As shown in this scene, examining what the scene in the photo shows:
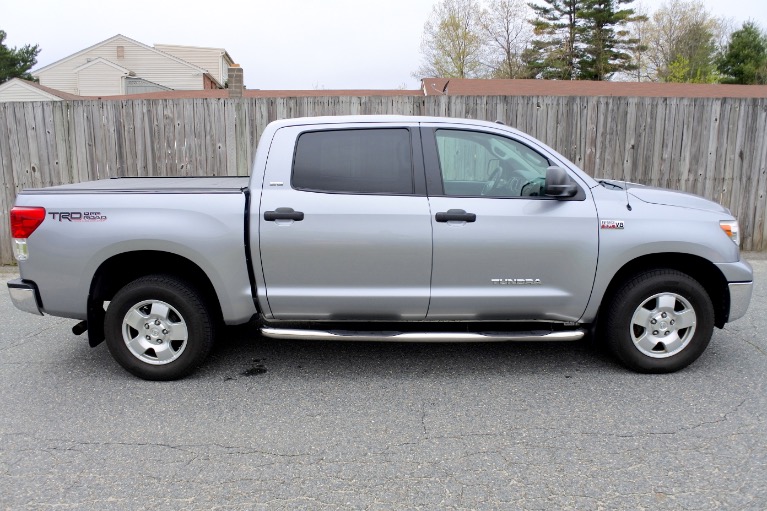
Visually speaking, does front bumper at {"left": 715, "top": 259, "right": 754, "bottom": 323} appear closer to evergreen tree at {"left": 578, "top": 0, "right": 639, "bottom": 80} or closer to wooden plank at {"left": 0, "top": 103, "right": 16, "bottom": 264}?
wooden plank at {"left": 0, "top": 103, "right": 16, "bottom": 264}

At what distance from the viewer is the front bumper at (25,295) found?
4367 millimetres

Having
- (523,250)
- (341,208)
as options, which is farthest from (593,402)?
(341,208)

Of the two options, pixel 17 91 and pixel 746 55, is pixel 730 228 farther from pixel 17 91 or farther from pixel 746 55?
pixel 746 55

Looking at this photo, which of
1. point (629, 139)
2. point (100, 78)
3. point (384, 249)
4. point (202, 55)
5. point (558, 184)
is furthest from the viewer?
point (202, 55)

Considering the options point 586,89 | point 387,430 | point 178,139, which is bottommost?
point 387,430

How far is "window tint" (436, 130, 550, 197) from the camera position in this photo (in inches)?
174

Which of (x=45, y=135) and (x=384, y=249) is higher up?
(x=45, y=135)

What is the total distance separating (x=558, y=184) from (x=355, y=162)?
149cm

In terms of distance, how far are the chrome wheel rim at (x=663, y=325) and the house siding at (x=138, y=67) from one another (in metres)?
35.6

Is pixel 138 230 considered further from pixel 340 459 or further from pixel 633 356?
pixel 633 356

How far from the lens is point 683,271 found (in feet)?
14.9

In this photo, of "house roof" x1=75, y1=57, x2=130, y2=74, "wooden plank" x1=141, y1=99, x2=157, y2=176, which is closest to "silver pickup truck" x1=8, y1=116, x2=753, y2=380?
"wooden plank" x1=141, y1=99, x2=157, y2=176

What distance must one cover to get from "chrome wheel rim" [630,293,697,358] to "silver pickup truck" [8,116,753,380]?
1 cm

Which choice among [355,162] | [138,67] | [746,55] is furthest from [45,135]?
[746,55]
